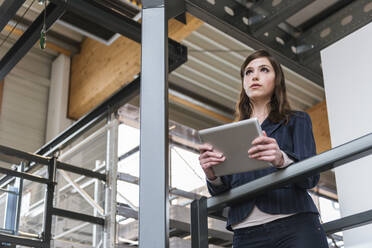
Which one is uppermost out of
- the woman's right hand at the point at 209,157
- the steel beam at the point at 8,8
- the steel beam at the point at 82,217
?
the steel beam at the point at 8,8

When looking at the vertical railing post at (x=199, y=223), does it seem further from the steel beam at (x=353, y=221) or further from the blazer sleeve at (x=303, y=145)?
the steel beam at (x=353, y=221)

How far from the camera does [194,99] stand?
9.30 metres

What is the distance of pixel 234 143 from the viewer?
1.70 m

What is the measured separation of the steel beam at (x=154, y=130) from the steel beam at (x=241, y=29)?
5.95 ft

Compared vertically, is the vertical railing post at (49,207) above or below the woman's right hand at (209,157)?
above

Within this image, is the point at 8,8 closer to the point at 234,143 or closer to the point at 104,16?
the point at 104,16

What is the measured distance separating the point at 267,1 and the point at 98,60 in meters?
4.05

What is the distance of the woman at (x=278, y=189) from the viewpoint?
168cm

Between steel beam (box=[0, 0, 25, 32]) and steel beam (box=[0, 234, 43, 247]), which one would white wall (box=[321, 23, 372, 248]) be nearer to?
steel beam (box=[0, 0, 25, 32])

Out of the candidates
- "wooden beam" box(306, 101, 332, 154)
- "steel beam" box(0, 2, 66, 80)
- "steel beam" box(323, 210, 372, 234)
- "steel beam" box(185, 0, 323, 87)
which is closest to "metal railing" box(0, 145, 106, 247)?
"steel beam" box(0, 2, 66, 80)

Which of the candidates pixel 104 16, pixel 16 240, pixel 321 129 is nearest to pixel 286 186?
pixel 104 16

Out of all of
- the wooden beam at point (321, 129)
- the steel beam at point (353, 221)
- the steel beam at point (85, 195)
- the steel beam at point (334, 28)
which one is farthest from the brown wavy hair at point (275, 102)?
the wooden beam at point (321, 129)

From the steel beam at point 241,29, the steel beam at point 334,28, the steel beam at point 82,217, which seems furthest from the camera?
the steel beam at point 82,217

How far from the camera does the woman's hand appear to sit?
64.7 inches
